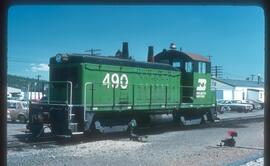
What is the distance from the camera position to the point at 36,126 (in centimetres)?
1509

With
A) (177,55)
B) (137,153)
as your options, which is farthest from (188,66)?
(137,153)

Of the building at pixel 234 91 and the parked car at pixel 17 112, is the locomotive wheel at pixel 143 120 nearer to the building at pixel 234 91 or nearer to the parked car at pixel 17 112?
the parked car at pixel 17 112

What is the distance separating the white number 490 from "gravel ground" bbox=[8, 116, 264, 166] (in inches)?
98.0

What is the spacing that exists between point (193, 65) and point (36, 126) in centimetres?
940

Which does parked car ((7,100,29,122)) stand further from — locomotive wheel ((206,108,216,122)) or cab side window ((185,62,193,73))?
locomotive wheel ((206,108,216,122))

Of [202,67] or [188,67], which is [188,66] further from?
[202,67]

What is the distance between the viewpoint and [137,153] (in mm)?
11930

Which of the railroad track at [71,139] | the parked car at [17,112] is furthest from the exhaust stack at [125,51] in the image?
the parked car at [17,112]

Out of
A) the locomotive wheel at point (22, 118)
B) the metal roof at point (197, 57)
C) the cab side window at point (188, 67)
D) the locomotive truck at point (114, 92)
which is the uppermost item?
the metal roof at point (197, 57)

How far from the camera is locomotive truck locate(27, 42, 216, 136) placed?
15.1 meters

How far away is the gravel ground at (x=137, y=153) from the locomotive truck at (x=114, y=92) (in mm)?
1307

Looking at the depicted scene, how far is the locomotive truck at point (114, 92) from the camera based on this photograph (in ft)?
49.7

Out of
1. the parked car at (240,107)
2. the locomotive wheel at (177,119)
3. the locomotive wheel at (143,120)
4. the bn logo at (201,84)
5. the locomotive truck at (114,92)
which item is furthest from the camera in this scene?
the parked car at (240,107)

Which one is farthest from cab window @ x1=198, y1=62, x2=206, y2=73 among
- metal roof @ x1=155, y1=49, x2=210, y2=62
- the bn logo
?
the bn logo
